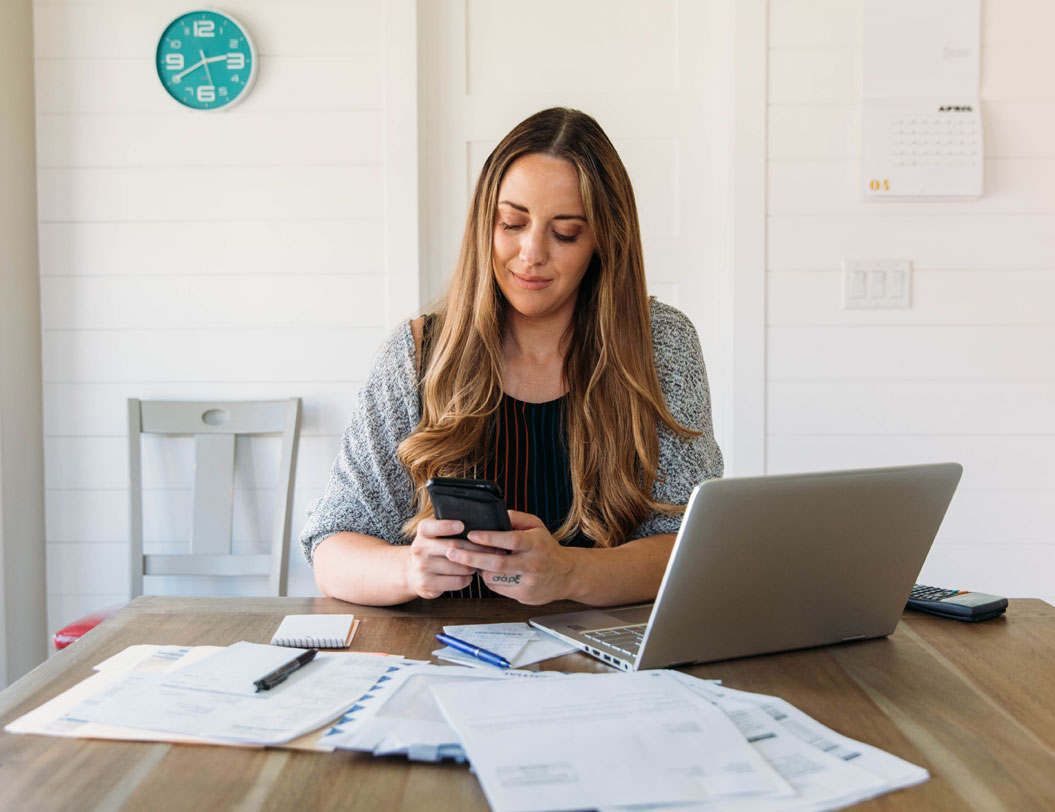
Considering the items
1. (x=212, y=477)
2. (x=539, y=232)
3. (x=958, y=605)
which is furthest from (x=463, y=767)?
(x=212, y=477)

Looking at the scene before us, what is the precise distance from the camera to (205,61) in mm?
2473

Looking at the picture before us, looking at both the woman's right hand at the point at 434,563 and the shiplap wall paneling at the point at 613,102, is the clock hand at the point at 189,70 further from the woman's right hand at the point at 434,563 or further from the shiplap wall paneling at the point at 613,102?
the woman's right hand at the point at 434,563

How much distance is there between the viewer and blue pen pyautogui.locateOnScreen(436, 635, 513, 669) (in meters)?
1.00

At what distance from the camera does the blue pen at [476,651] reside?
1002 millimetres

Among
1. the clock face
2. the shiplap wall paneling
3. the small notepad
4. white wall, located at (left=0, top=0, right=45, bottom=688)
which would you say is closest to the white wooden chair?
white wall, located at (left=0, top=0, right=45, bottom=688)

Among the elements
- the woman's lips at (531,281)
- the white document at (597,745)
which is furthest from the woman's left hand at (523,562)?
the woman's lips at (531,281)

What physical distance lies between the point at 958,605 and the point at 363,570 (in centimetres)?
75

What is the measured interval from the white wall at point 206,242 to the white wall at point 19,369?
41 millimetres

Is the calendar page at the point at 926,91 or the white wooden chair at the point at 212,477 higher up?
the calendar page at the point at 926,91

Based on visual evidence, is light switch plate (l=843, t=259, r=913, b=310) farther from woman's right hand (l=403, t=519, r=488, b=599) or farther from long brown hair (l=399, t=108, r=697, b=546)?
woman's right hand (l=403, t=519, r=488, b=599)

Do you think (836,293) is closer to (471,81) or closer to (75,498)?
(471,81)

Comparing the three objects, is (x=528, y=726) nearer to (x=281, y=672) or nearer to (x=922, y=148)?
(x=281, y=672)

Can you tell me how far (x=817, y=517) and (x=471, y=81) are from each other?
76.9 inches

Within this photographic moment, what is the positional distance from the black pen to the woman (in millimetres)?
459
